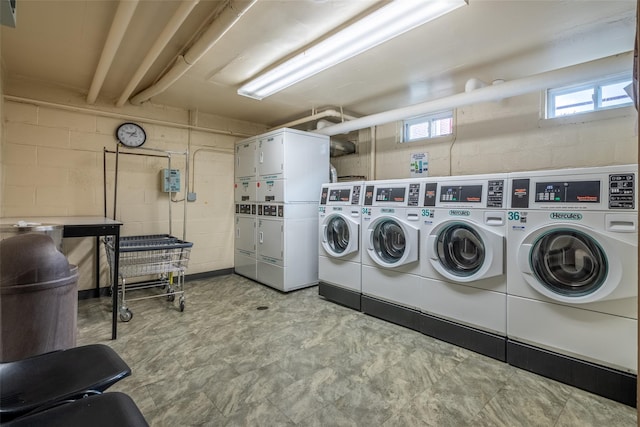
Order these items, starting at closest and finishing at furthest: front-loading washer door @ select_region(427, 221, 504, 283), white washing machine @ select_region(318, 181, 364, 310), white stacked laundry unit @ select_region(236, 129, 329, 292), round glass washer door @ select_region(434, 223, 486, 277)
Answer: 1. front-loading washer door @ select_region(427, 221, 504, 283)
2. round glass washer door @ select_region(434, 223, 486, 277)
3. white washing machine @ select_region(318, 181, 364, 310)
4. white stacked laundry unit @ select_region(236, 129, 329, 292)

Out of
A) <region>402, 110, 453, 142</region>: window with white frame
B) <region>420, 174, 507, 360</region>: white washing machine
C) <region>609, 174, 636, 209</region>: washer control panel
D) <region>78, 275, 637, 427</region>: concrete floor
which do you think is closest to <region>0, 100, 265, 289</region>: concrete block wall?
<region>78, 275, 637, 427</region>: concrete floor

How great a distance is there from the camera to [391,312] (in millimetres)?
3051

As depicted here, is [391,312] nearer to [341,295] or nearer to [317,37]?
[341,295]

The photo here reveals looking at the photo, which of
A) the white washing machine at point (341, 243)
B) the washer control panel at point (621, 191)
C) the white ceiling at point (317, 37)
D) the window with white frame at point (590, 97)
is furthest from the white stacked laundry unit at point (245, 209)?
the washer control panel at point (621, 191)

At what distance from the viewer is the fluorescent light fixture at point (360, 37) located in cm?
191

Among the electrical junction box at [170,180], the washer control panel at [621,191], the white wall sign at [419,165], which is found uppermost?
the white wall sign at [419,165]

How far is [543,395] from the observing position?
192 cm

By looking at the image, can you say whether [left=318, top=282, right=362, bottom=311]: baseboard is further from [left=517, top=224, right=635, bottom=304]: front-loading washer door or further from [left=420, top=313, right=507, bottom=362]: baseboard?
[left=517, top=224, right=635, bottom=304]: front-loading washer door

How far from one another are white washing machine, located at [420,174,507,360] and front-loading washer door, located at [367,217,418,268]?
8.9 inches

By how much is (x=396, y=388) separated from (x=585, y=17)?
113 inches

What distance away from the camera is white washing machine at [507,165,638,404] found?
71.8 inches

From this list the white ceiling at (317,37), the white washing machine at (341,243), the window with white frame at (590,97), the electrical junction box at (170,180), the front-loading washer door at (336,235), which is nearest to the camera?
the white ceiling at (317,37)

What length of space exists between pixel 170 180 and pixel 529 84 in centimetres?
416

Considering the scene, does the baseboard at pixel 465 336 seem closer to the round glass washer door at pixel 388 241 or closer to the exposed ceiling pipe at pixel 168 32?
the round glass washer door at pixel 388 241
